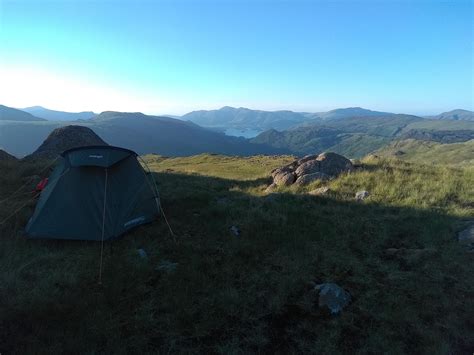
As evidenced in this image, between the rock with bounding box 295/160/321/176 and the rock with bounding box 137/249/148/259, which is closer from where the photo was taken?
the rock with bounding box 137/249/148/259

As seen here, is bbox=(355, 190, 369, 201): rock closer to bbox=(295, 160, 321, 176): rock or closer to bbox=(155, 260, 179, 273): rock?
bbox=(295, 160, 321, 176): rock

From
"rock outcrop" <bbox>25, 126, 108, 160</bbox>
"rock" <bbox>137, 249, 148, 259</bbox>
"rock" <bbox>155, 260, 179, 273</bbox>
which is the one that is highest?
"rock outcrop" <bbox>25, 126, 108, 160</bbox>

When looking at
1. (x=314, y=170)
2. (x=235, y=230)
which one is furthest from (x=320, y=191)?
(x=235, y=230)

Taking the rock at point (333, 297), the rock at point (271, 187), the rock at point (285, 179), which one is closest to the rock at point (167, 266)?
the rock at point (333, 297)

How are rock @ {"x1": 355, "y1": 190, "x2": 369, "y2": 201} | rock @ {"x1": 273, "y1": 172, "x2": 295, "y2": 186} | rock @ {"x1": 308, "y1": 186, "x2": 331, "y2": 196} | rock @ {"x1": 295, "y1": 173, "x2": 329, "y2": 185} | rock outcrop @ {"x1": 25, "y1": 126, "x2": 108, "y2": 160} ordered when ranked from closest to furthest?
1. rock @ {"x1": 355, "y1": 190, "x2": 369, "y2": 201}
2. rock @ {"x1": 308, "y1": 186, "x2": 331, "y2": 196}
3. rock @ {"x1": 295, "y1": 173, "x2": 329, "y2": 185}
4. rock @ {"x1": 273, "y1": 172, "x2": 295, "y2": 186}
5. rock outcrop @ {"x1": 25, "y1": 126, "x2": 108, "y2": 160}

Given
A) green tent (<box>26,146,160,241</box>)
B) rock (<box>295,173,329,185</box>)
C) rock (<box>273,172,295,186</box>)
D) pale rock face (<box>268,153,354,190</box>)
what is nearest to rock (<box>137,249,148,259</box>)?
green tent (<box>26,146,160,241</box>)

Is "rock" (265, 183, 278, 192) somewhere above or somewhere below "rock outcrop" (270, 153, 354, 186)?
below

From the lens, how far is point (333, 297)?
6.28 metres

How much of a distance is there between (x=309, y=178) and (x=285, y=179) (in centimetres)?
126

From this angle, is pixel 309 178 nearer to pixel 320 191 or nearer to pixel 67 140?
pixel 320 191

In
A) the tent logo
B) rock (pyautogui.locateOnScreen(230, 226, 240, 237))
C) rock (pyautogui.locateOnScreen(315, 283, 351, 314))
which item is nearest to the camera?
rock (pyautogui.locateOnScreen(315, 283, 351, 314))

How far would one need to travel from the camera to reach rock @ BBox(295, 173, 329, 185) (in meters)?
15.1

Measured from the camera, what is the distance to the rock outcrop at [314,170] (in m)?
15.4

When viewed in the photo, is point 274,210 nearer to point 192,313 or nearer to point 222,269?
point 222,269
